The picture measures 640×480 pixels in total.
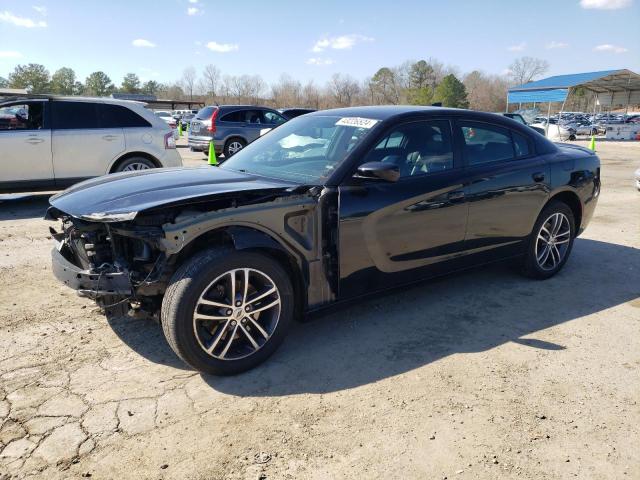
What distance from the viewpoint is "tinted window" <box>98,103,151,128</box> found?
8.21 m

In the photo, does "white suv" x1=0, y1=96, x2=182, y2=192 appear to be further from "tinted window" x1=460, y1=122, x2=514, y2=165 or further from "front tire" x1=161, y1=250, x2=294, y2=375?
"front tire" x1=161, y1=250, x2=294, y2=375

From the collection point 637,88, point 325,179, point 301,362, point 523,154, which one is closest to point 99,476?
point 301,362

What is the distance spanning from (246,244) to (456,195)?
73.6 inches

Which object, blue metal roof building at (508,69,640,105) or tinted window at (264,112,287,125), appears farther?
blue metal roof building at (508,69,640,105)

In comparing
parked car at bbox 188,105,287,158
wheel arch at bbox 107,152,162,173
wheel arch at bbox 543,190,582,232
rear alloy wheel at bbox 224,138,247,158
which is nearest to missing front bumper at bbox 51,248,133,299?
wheel arch at bbox 543,190,582,232

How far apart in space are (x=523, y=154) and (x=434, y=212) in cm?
143

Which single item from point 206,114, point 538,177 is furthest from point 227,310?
point 206,114

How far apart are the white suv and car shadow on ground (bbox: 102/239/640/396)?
5.20 meters

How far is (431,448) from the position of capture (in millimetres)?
2494

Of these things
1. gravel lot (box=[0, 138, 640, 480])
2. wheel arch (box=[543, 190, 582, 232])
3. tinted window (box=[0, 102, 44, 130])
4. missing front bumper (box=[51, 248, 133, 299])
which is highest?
tinted window (box=[0, 102, 44, 130])

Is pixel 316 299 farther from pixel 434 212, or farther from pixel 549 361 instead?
pixel 549 361

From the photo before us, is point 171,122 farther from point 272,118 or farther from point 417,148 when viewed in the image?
point 417,148

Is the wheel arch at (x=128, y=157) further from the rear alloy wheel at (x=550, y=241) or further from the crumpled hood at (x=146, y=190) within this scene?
the rear alloy wheel at (x=550, y=241)

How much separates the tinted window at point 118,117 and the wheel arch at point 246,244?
20.4 ft
